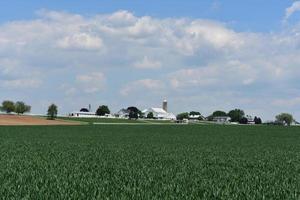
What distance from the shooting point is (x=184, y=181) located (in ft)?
65.1

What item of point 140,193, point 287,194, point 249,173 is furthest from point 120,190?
point 249,173

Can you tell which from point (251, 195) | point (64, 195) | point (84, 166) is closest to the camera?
point (64, 195)

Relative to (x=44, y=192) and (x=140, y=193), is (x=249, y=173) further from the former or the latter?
(x=44, y=192)

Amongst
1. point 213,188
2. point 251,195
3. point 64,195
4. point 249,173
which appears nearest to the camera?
point 64,195

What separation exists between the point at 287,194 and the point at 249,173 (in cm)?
721

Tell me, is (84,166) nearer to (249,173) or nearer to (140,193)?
(249,173)

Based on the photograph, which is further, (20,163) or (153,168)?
(20,163)

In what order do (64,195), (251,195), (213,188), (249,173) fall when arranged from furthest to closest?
(249,173)
(213,188)
(251,195)
(64,195)

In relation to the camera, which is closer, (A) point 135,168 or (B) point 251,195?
(B) point 251,195

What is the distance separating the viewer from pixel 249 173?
24125 mm

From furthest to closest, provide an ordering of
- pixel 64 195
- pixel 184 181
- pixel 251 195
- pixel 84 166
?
pixel 84 166 → pixel 184 181 → pixel 251 195 → pixel 64 195

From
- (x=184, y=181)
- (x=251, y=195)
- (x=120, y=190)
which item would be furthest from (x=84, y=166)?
(x=251, y=195)

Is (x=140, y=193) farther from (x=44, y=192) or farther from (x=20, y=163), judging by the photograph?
(x=20, y=163)

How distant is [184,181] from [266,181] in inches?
132
